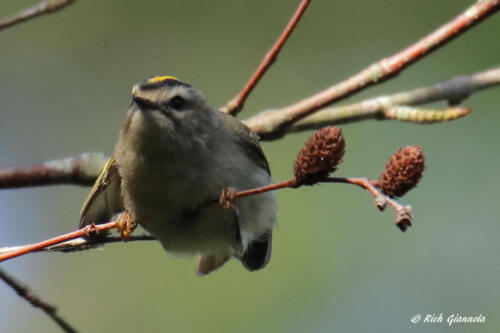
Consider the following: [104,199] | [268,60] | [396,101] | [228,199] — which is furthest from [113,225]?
[396,101]

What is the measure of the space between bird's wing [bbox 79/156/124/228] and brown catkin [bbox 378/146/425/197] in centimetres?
134

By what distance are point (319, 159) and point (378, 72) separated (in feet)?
2.82

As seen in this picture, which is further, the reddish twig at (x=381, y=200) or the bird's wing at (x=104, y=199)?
the bird's wing at (x=104, y=199)

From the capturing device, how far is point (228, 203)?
2182 mm

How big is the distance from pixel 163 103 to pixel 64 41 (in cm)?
362

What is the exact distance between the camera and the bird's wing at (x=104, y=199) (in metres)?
2.70

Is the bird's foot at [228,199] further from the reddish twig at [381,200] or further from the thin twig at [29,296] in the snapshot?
the thin twig at [29,296]

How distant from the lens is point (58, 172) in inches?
104

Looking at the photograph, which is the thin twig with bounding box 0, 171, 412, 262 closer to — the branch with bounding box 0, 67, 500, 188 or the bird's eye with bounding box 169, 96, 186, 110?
the branch with bounding box 0, 67, 500, 188

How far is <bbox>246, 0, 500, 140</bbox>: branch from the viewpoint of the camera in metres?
2.09

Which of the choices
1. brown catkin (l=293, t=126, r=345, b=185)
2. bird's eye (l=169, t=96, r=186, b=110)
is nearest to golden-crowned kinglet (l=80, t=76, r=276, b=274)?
bird's eye (l=169, t=96, r=186, b=110)

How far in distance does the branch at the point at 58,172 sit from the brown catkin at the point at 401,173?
1.44m

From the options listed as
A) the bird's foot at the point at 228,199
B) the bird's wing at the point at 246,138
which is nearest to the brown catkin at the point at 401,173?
the bird's foot at the point at 228,199

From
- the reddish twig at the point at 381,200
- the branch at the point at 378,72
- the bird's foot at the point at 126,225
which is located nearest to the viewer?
the reddish twig at the point at 381,200
